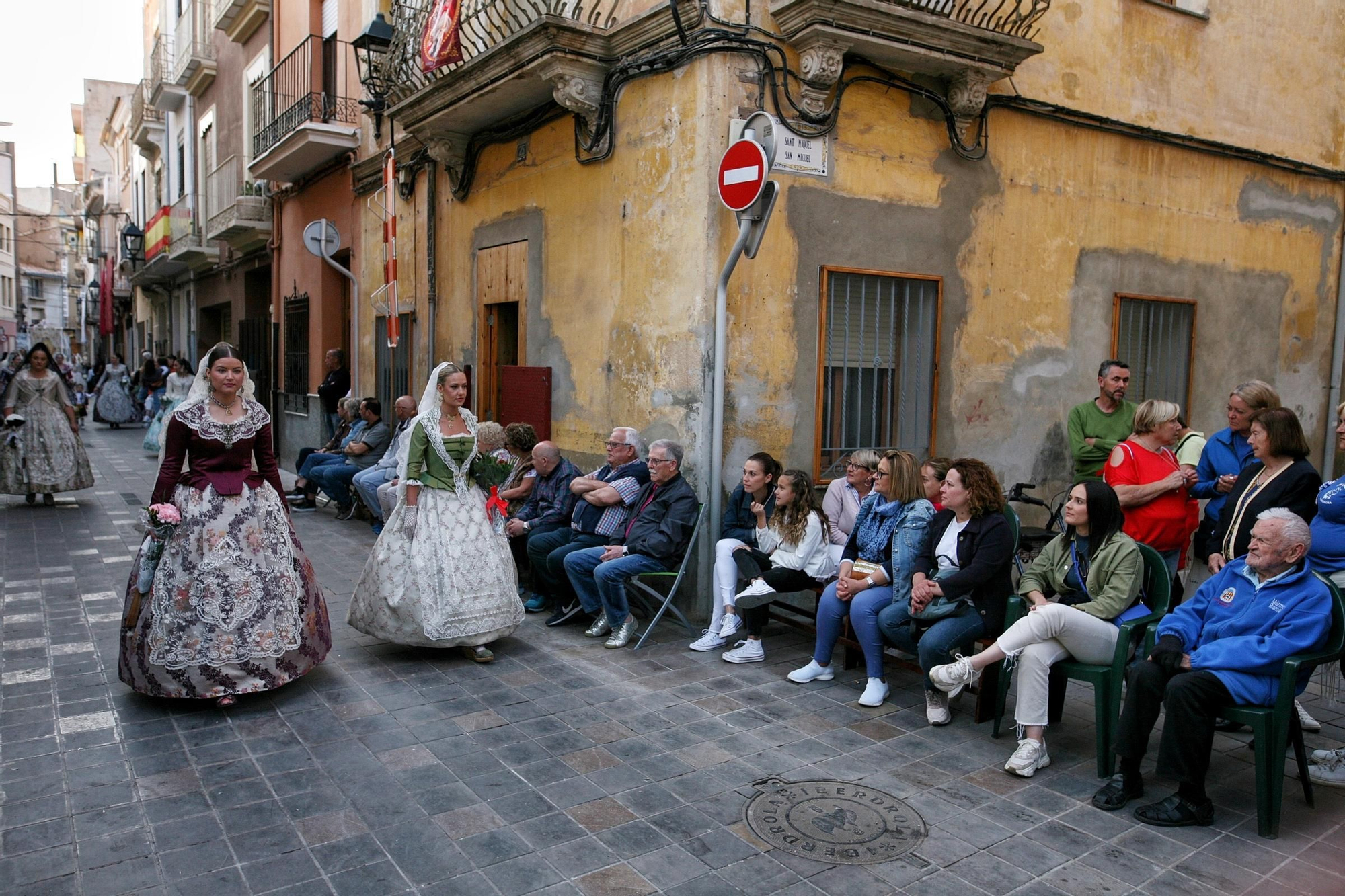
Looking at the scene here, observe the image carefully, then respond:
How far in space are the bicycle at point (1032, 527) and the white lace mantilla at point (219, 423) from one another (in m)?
5.71

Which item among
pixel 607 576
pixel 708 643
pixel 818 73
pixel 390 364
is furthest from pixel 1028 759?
pixel 390 364

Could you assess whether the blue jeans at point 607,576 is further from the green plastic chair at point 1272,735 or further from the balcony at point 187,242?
the balcony at point 187,242

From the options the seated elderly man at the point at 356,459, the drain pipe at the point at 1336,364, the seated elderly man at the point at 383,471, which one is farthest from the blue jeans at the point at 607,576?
the drain pipe at the point at 1336,364

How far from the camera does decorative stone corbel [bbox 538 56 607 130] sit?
754 centimetres

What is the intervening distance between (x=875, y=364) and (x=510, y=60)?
3.80 metres

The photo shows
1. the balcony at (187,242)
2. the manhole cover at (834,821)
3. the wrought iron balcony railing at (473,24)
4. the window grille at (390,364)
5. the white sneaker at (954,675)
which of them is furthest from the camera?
the balcony at (187,242)

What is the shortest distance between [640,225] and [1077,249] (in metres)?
3.99

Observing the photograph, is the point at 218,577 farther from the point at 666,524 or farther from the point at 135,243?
the point at 135,243

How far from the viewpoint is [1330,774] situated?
4414mm

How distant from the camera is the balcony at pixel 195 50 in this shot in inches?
765

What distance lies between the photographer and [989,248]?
8.09 m

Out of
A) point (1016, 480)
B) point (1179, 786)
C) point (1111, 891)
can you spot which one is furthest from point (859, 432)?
point (1111, 891)

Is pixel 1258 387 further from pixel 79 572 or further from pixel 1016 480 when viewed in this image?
pixel 79 572

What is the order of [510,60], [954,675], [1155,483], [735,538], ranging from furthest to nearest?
[510,60], [735,538], [1155,483], [954,675]
